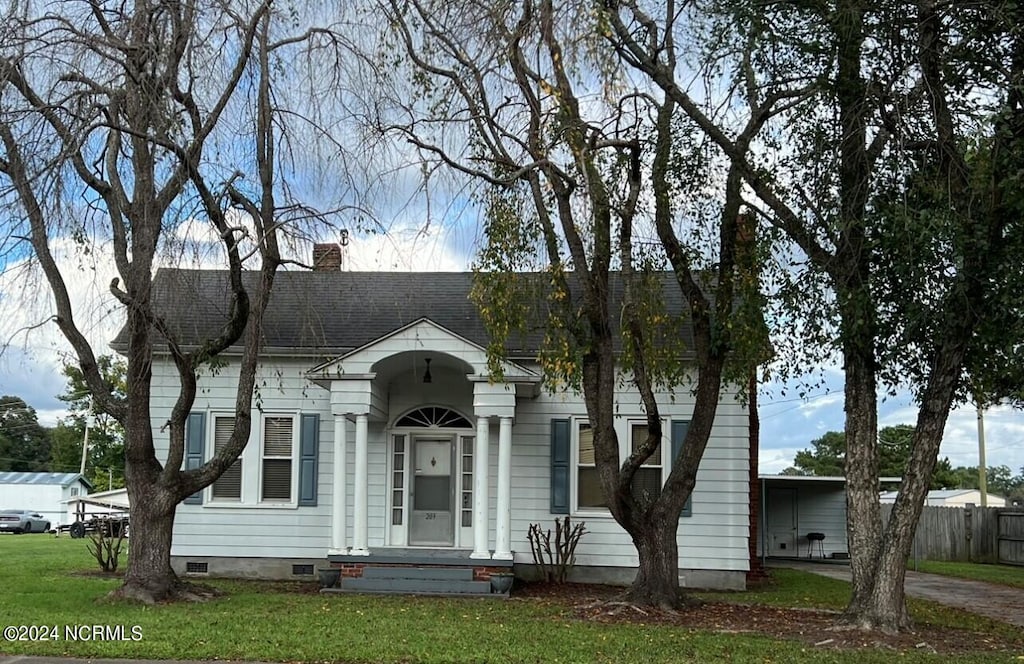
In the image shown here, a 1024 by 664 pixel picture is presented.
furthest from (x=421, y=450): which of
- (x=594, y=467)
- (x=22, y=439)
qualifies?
(x=22, y=439)

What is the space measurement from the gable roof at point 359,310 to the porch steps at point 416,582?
3.61m

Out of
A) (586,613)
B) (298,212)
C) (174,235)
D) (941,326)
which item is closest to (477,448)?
(586,613)

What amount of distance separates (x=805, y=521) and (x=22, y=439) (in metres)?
71.7

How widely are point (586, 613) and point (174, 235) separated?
6819 millimetres

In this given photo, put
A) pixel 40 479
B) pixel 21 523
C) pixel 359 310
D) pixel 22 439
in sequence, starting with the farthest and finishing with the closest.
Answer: pixel 22 439 → pixel 40 479 → pixel 21 523 → pixel 359 310

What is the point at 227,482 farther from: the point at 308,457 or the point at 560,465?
the point at 560,465

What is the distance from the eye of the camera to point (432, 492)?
1728 centimetres

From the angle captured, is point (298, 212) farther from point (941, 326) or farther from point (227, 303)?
point (941, 326)

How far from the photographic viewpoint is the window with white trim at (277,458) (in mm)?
17188

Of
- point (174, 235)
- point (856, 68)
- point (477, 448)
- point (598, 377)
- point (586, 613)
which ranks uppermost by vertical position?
point (856, 68)

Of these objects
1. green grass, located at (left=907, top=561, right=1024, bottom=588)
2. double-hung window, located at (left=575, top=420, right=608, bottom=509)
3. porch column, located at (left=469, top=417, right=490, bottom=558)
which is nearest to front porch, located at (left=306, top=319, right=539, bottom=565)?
porch column, located at (left=469, top=417, right=490, bottom=558)

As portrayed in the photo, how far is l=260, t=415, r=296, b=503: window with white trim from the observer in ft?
56.4

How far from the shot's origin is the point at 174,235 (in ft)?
38.5

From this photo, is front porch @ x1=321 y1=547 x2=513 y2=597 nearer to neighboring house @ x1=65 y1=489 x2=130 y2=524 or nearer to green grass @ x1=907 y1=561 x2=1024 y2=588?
green grass @ x1=907 y1=561 x2=1024 y2=588
